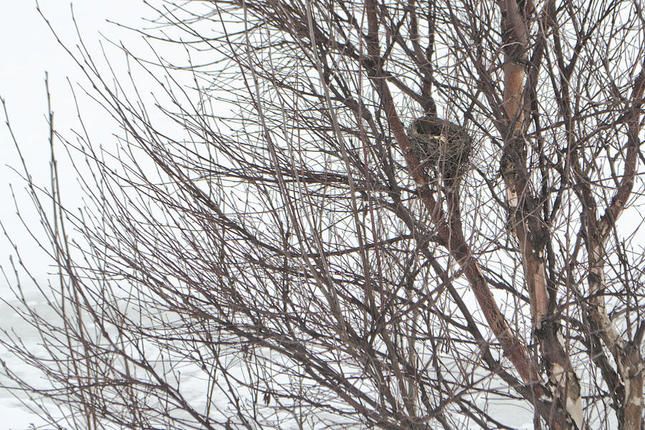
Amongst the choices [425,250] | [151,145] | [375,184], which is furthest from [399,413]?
[151,145]

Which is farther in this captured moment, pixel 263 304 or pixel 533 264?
pixel 533 264

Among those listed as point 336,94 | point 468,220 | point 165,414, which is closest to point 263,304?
point 165,414

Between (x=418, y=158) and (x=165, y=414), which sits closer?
(x=165, y=414)

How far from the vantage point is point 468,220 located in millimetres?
3375

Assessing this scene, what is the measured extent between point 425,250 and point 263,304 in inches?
26.7

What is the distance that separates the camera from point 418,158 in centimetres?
338

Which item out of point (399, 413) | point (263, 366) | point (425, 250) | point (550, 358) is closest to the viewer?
point (399, 413)

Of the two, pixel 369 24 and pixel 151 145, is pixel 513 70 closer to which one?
pixel 369 24

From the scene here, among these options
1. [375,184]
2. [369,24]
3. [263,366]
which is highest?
[369,24]

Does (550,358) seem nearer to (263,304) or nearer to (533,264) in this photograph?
(533,264)

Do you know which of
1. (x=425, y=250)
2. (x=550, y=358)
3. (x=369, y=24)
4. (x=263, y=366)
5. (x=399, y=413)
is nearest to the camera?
(x=399, y=413)

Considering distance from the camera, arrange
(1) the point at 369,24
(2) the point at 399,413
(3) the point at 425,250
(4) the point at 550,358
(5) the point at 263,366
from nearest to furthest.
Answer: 1. (2) the point at 399,413
2. (3) the point at 425,250
3. (5) the point at 263,366
4. (1) the point at 369,24
5. (4) the point at 550,358

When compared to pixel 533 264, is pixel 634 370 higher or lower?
lower

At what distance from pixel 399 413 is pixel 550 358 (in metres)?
1.44
